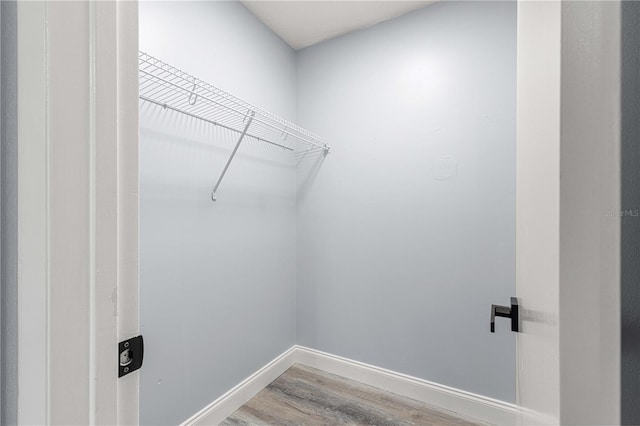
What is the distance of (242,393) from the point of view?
1.71m

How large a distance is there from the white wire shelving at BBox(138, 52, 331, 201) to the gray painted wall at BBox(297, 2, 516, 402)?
0.97 feet

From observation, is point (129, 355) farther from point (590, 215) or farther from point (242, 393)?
point (242, 393)

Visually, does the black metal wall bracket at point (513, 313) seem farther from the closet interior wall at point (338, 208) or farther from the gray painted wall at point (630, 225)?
the closet interior wall at point (338, 208)

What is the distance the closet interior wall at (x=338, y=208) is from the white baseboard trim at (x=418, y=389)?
0.17 feet

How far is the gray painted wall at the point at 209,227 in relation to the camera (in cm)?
129

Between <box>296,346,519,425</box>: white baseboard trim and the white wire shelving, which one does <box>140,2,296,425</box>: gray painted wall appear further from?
<box>296,346,519,425</box>: white baseboard trim

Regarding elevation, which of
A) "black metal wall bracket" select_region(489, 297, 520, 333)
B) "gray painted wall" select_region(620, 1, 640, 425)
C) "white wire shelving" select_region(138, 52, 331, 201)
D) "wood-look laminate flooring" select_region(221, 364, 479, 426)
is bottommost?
"wood-look laminate flooring" select_region(221, 364, 479, 426)

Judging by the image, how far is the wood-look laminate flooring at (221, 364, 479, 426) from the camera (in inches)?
62.1

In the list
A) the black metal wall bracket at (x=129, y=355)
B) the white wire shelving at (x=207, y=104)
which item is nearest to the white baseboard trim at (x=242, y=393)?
the white wire shelving at (x=207, y=104)

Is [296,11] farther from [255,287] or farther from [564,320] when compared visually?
[564,320]

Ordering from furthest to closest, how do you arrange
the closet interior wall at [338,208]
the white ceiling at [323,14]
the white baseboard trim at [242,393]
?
the white ceiling at [323,14]
the white baseboard trim at [242,393]
the closet interior wall at [338,208]
